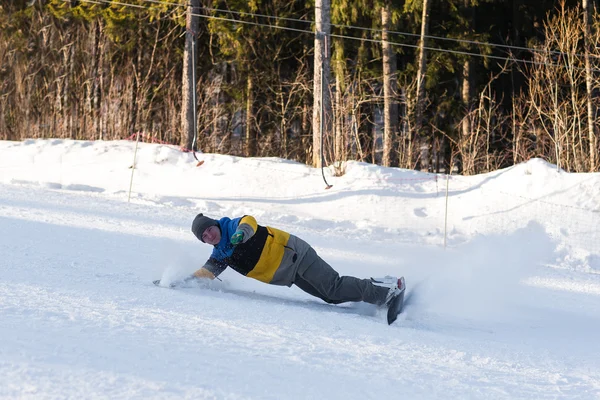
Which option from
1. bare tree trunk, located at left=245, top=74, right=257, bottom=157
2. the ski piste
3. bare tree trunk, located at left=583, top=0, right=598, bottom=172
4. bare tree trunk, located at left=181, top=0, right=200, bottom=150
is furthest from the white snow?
bare tree trunk, located at left=245, top=74, right=257, bottom=157

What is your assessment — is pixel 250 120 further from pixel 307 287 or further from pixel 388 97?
pixel 307 287

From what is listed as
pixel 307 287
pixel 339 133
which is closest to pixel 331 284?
pixel 307 287

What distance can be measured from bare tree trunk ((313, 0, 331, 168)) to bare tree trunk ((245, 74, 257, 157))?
6.79 metres

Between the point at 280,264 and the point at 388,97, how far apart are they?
14.9 m

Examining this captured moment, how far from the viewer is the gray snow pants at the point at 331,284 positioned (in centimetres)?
692

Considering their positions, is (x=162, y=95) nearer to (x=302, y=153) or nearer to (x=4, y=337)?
(x=302, y=153)

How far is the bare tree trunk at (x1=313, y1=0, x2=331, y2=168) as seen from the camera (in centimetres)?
1777

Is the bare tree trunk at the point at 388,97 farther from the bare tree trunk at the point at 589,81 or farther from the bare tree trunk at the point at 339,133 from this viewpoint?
the bare tree trunk at the point at 589,81

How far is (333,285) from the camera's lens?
703 cm

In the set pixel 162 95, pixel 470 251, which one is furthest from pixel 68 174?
pixel 470 251

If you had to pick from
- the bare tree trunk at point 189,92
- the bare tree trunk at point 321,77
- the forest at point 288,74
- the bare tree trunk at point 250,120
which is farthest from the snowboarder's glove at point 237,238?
the bare tree trunk at point 250,120

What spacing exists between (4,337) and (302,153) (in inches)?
838

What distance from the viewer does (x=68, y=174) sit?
18.6m

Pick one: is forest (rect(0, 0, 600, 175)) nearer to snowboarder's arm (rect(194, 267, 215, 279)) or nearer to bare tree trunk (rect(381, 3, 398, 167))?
bare tree trunk (rect(381, 3, 398, 167))
